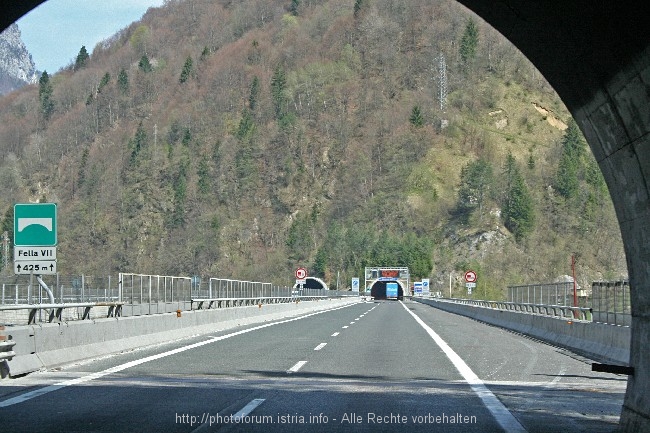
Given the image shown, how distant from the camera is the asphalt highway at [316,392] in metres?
11.2

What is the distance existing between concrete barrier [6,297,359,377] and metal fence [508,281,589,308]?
39.3ft

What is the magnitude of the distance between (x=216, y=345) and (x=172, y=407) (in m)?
13.6

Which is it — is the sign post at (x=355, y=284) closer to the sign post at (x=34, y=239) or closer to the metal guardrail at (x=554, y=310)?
the metal guardrail at (x=554, y=310)

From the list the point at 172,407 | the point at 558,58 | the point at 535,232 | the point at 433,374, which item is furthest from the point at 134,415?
the point at 535,232

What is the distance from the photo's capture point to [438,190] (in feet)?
607

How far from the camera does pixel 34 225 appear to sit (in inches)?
781

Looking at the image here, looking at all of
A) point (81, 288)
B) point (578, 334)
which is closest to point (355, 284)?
point (81, 288)

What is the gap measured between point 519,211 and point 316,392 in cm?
16608

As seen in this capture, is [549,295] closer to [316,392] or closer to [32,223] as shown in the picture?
[32,223]

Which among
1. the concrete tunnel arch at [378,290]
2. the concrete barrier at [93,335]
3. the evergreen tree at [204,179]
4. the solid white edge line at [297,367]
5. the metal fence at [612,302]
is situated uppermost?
the evergreen tree at [204,179]

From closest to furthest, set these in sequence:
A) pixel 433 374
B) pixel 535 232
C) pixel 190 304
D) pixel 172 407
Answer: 1. pixel 172 407
2. pixel 433 374
3. pixel 190 304
4. pixel 535 232

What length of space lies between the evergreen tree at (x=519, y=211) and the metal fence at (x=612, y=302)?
151 m

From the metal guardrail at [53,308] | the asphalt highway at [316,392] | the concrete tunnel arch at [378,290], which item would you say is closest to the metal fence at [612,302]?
the asphalt highway at [316,392]

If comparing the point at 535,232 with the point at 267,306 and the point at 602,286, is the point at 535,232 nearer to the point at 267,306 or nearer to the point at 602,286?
the point at 267,306
